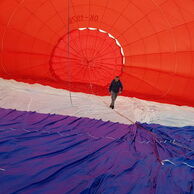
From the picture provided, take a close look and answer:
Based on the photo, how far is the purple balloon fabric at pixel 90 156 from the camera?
2326 mm

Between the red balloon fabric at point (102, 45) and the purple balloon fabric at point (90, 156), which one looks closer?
the purple balloon fabric at point (90, 156)

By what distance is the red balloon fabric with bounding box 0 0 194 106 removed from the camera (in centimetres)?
586

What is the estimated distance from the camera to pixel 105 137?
3.64m

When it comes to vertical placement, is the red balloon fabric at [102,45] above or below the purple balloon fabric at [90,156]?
above

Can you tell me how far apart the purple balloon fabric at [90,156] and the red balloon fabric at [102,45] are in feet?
7.42

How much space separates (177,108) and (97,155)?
10.4 feet

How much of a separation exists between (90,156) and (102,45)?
4079 mm

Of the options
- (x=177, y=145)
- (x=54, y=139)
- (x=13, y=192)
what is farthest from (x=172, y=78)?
(x=13, y=192)

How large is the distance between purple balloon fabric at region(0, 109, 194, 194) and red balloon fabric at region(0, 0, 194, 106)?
2.26 meters

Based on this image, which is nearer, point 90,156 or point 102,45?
point 90,156

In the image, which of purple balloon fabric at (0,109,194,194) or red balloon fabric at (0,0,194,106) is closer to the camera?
purple balloon fabric at (0,109,194,194)

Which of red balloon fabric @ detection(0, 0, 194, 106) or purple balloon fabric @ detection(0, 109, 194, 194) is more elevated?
red balloon fabric @ detection(0, 0, 194, 106)

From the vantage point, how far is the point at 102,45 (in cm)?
657

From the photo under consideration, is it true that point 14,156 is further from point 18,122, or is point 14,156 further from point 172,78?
point 172,78
